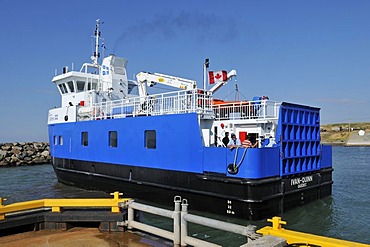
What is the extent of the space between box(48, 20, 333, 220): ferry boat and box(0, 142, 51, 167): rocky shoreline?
18040 millimetres

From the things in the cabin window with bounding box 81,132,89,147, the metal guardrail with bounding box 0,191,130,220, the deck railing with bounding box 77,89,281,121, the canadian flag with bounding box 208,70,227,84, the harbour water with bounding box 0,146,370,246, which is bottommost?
the harbour water with bounding box 0,146,370,246

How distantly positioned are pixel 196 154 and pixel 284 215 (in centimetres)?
305

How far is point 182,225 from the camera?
4.99 m

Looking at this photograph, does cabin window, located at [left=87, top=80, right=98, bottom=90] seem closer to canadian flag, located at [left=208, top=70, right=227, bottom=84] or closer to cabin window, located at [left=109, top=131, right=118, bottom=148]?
cabin window, located at [left=109, top=131, right=118, bottom=148]

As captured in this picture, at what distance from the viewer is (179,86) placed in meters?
14.9

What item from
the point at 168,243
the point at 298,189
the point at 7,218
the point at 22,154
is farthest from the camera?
the point at 22,154

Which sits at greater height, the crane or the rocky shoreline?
the crane

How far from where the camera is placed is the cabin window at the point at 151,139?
1155cm

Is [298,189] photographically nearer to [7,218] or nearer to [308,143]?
[308,143]

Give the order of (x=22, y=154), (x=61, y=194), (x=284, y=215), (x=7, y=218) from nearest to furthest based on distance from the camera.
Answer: (x=7, y=218) < (x=284, y=215) < (x=61, y=194) < (x=22, y=154)

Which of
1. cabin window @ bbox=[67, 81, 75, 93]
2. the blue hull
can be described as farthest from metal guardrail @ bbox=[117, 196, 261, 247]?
cabin window @ bbox=[67, 81, 75, 93]

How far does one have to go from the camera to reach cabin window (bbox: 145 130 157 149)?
11555 millimetres

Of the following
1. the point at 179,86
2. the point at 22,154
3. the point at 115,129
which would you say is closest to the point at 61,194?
the point at 115,129

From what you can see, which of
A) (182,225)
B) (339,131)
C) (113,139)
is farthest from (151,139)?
(339,131)
